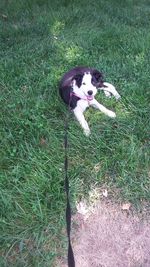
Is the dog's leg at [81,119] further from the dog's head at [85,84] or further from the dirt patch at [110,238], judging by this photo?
the dirt patch at [110,238]

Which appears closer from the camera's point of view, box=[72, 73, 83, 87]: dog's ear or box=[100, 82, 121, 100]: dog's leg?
box=[72, 73, 83, 87]: dog's ear

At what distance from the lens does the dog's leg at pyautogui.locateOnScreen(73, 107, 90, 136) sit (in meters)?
3.49

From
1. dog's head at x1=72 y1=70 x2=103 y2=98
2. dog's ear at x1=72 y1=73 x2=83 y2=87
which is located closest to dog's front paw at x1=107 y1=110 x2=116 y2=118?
dog's head at x1=72 y1=70 x2=103 y2=98

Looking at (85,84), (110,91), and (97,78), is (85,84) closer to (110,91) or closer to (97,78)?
(97,78)

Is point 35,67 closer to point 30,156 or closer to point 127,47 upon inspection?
point 127,47

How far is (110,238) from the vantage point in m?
2.76

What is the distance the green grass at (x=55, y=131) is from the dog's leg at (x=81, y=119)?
0.06 metres

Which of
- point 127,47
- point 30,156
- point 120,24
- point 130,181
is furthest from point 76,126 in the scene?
point 120,24

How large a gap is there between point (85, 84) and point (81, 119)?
0.34m

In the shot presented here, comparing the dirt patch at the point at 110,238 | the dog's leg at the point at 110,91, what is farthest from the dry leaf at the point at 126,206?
the dog's leg at the point at 110,91

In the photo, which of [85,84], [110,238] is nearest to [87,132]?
[85,84]

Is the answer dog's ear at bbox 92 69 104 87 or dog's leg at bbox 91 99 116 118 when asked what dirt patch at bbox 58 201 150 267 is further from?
dog's ear at bbox 92 69 104 87

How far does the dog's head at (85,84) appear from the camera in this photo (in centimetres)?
349

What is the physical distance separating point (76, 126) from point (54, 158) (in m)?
0.47
